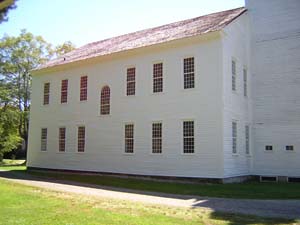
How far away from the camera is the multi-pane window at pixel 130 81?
77.0 ft

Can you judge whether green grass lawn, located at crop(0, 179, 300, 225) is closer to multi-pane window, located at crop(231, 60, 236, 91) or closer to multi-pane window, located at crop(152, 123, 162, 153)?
multi-pane window, located at crop(152, 123, 162, 153)

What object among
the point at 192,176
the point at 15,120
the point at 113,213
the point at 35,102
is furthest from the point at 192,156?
the point at 15,120

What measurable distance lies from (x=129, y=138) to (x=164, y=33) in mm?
7549

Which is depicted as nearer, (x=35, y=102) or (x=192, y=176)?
(x=192, y=176)

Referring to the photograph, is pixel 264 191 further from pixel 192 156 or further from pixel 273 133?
pixel 273 133

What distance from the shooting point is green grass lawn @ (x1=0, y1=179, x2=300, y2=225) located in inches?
349

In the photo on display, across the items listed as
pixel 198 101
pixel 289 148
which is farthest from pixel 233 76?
pixel 289 148

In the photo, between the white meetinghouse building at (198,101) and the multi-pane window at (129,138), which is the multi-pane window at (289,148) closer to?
the white meetinghouse building at (198,101)

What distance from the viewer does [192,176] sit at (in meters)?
19.7

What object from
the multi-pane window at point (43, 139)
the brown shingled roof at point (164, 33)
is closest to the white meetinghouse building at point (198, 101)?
the brown shingled roof at point (164, 33)

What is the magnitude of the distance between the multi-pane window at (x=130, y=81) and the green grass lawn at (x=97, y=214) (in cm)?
1195

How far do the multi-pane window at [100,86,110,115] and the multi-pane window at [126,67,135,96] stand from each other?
185cm

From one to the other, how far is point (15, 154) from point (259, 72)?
3618cm

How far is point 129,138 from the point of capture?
23.0m
